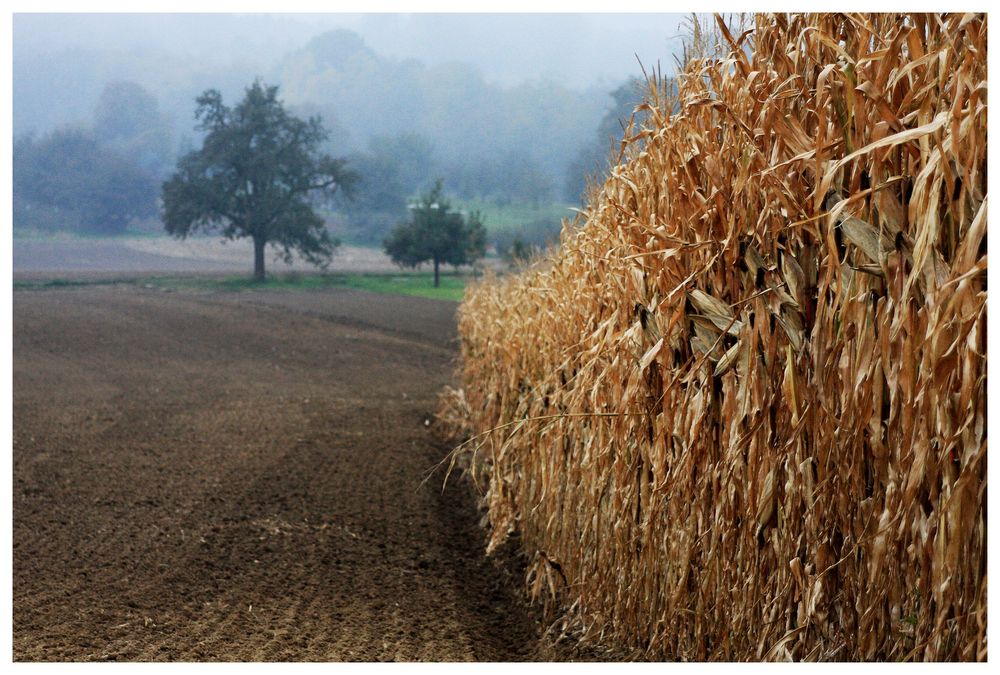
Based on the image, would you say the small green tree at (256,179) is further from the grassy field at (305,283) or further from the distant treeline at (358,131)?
the distant treeline at (358,131)

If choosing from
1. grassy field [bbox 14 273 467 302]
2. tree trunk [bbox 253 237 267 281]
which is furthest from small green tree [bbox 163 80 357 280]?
grassy field [bbox 14 273 467 302]

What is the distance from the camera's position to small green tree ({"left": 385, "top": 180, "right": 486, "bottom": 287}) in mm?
Answer: 24094

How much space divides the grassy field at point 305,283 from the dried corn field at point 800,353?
17.1 m

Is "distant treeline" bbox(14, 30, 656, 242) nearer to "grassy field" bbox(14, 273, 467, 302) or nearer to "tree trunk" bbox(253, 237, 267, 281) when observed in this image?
"grassy field" bbox(14, 273, 467, 302)

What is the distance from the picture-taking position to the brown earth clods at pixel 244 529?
106 inches

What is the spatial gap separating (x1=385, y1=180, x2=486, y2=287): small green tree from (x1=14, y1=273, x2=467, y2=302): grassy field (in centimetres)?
77

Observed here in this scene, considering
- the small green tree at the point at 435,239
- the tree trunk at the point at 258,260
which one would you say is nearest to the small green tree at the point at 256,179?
the tree trunk at the point at 258,260

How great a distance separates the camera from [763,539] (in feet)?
5.70

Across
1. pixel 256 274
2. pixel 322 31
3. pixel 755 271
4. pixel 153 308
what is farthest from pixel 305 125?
pixel 322 31

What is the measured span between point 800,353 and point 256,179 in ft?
86.2

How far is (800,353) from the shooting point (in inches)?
62.2
